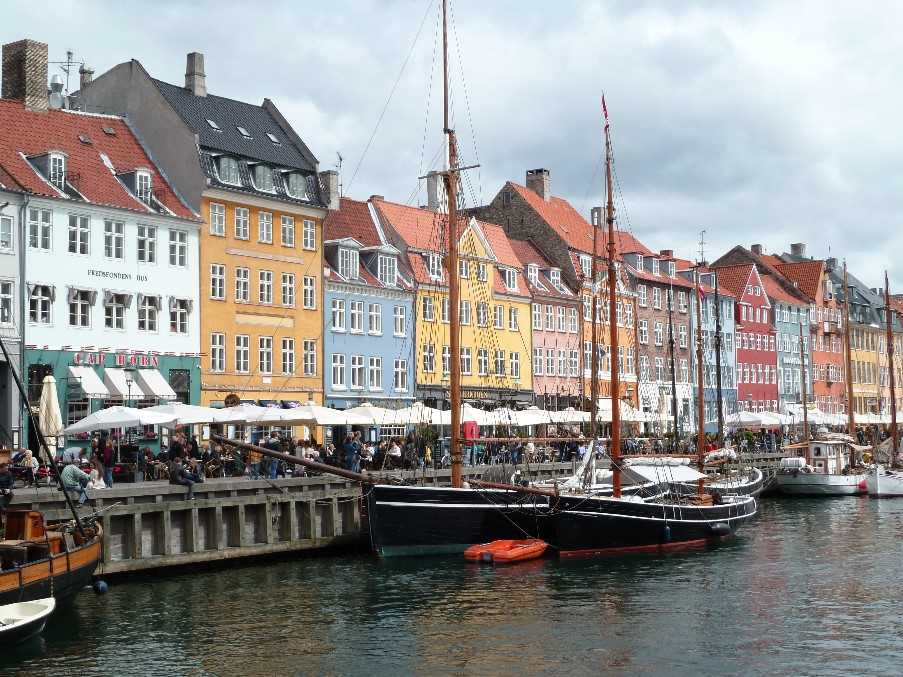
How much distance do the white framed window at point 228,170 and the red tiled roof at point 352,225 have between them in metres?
7.46

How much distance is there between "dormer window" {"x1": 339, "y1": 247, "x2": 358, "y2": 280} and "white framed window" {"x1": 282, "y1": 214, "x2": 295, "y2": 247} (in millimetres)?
3644

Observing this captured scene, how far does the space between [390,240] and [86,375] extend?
909 inches

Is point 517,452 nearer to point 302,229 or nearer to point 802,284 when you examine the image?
point 302,229

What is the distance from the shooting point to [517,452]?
2018 inches

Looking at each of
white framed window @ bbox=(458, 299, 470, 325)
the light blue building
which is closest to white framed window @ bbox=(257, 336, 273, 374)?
white framed window @ bbox=(458, 299, 470, 325)

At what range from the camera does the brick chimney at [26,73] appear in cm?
5188

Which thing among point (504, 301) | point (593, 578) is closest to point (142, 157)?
point (504, 301)

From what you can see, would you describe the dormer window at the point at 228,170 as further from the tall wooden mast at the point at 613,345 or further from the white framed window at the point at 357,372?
the tall wooden mast at the point at 613,345

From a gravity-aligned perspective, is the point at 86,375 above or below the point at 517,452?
above

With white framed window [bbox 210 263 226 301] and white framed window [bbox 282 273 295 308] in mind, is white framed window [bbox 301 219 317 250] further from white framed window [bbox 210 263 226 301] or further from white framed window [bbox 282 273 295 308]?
white framed window [bbox 210 263 226 301]

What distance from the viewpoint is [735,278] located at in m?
102

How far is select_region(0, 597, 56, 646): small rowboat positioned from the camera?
22375 millimetres

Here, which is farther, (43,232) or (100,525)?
(43,232)

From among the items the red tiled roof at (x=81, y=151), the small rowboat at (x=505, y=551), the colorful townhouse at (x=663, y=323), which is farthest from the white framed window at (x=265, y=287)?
the colorful townhouse at (x=663, y=323)
